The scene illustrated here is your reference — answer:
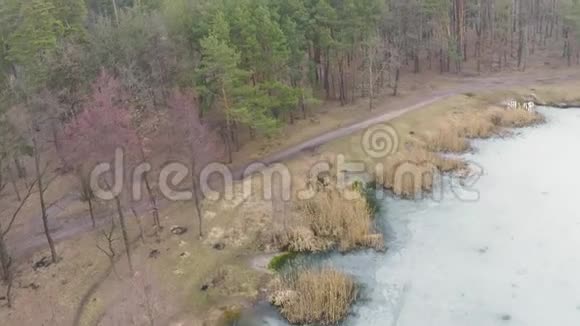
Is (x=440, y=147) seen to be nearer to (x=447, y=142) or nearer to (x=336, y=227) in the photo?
(x=447, y=142)

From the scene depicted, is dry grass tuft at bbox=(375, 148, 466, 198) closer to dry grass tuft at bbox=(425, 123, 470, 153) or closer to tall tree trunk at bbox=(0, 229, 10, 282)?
dry grass tuft at bbox=(425, 123, 470, 153)

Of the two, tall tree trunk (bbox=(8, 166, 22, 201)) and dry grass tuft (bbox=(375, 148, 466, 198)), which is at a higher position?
tall tree trunk (bbox=(8, 166, 22, 201))

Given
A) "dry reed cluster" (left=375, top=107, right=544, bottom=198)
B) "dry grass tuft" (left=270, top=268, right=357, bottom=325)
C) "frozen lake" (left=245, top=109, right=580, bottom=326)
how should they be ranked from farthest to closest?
"dry reed cluster" (left=375, top=107, right=544, bottom=198) → "frozen lake" (left=245, top=109, right=580, bottom=326) → "dry grass tuft" (left=270, top=268, right=357, bottom=325)

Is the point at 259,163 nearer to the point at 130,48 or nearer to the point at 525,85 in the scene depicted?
the point at 130,48

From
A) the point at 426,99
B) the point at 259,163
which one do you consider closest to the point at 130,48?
the point at 259,163

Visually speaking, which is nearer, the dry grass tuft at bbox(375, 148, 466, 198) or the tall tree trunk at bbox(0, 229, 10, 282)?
the tall tree trunk at bbox(0, 229, 10, 282)

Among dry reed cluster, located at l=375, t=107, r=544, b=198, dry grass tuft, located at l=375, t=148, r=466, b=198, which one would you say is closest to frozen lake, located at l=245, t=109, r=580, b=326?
dry grass tuft, located at l=375, t=148, r=466, b=198
